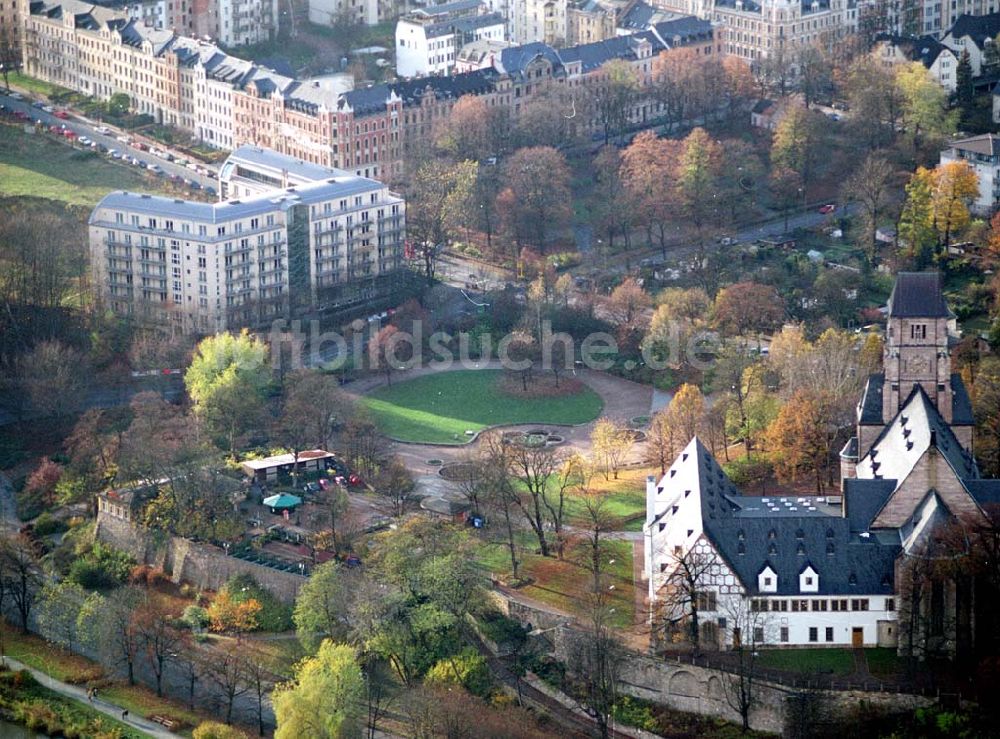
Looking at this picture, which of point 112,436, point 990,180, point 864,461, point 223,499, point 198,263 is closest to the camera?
point 864,461

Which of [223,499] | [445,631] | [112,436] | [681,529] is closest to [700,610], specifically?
[681,529]

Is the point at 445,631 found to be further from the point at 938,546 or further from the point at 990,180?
the point at 990,180

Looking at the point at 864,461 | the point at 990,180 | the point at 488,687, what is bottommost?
the point at 488,687

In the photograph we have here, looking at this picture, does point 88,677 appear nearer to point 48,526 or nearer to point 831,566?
point 48,526

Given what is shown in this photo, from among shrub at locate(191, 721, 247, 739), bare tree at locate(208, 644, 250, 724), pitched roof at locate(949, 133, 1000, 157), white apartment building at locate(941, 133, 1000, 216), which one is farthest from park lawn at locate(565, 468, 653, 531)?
pitched roof at locate(949, 133, 1000, 157)

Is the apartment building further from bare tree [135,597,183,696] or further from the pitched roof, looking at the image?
the pitched roof

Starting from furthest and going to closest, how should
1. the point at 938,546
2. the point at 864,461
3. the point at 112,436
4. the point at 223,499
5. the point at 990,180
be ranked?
the point at 990,180 < the point at 112,436 < the point at 223,499 < the point at 864,461 < the point at 938,546

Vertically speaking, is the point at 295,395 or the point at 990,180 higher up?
the point at 990,180

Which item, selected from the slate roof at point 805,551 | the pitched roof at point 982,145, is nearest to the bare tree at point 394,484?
the slate roof at point 805,551
